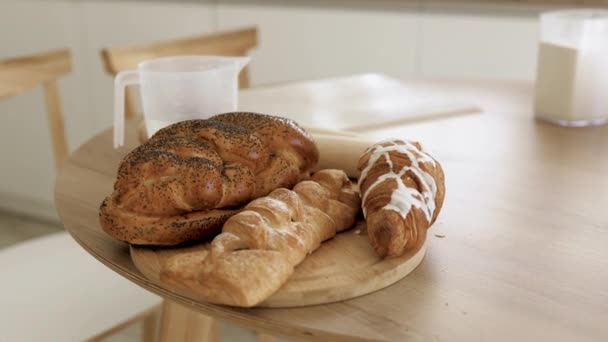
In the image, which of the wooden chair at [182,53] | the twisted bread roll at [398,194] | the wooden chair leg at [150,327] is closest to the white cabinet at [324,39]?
the wooden chair at [182,53]

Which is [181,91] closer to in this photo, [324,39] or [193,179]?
[193,179]

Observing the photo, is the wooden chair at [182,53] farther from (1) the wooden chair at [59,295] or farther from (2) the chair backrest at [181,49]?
(1) the wooden chair at [59,295]

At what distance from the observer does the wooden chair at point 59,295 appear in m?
1.18

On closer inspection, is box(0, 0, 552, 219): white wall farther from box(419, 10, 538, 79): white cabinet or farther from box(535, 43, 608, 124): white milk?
box(535, 43, 608, 124): white milk

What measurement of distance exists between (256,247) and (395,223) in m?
0.12

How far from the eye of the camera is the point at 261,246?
0.57 meters

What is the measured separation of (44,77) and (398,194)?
1.19 m

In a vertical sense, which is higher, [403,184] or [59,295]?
[403,184]

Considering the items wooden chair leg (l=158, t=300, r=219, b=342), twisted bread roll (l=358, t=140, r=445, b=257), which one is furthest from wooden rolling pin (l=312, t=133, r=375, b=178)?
wooden chair leg (l=158, t=300, r=219, b=342)

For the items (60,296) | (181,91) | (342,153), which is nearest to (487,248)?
(342,153)

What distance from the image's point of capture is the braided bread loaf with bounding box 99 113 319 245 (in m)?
0.62

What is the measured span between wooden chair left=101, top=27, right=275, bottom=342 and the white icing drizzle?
1.40ft

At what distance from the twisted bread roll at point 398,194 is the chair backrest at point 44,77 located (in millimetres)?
1076

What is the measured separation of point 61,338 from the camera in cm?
116
